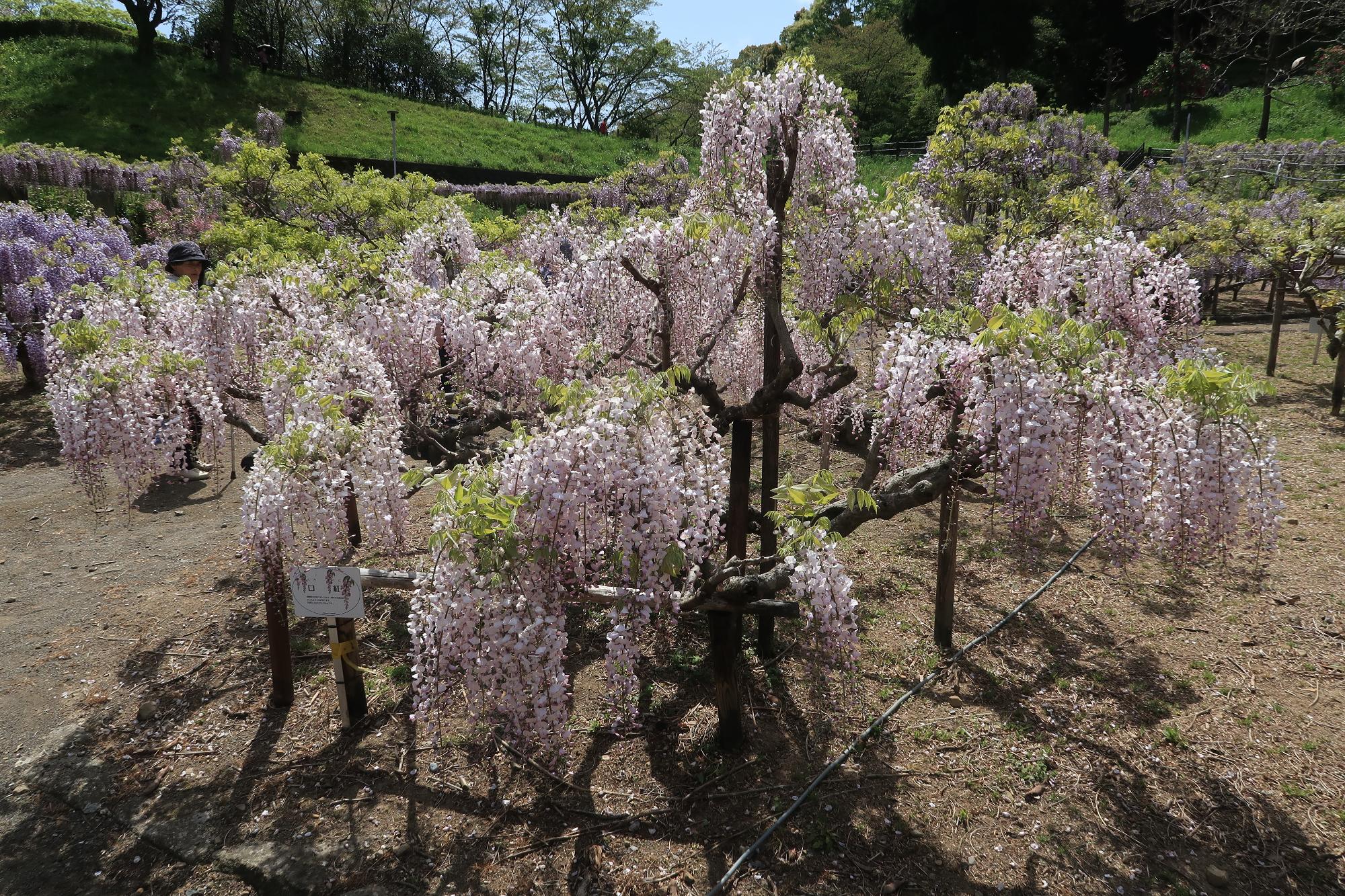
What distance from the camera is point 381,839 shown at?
3857 mm

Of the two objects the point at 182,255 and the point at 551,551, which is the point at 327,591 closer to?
the point at 551,551

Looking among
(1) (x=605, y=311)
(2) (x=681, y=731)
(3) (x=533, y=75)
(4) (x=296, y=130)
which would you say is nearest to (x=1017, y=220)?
(1) (x=605, y=311)

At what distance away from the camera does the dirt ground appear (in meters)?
3.68

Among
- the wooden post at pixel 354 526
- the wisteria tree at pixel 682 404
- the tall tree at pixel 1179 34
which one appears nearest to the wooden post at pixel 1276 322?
the wisteria tree at pixel 682 404

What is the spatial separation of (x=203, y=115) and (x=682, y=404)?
35.3m

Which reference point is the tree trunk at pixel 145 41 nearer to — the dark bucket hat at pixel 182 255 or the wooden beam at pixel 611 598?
the dark bucket hat at pixel 182 255

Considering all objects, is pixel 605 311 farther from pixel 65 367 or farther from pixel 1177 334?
pixel 1177 334

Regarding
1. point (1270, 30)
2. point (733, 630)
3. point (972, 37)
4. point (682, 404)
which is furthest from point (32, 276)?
point (972, 37)

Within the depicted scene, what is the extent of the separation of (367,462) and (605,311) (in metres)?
3.44

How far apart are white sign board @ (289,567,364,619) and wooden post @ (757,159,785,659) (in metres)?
2.58

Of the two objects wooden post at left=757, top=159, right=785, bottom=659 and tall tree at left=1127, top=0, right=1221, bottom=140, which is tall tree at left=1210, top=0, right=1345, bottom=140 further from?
wooden post at left=757, top=159, right=785, bottom=659

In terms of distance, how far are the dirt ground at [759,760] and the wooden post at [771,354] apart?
27cm

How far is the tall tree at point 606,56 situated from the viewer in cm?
4750

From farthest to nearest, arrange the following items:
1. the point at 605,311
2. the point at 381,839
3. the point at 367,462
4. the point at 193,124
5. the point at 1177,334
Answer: the point at 193,124, the point at 1177,334, the point at 605,311, the point at 367,462, the point at 381,839
